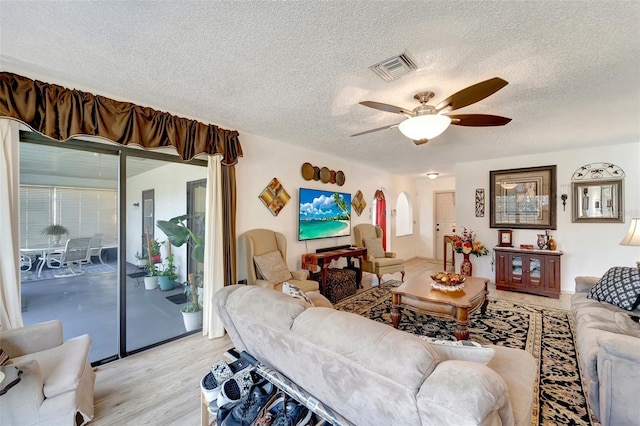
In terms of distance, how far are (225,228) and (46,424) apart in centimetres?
199

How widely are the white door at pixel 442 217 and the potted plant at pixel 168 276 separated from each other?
6980 mm

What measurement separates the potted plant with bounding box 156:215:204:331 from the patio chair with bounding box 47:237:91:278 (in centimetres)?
66

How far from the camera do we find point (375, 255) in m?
5.24

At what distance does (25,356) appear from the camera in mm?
1704

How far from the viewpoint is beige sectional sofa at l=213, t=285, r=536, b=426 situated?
2.63 ft

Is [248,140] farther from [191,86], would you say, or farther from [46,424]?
[46,424]

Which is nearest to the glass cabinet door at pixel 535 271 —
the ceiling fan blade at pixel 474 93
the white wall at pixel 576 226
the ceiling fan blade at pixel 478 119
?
the white wall at pixel 576 226

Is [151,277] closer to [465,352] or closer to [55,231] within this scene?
[55,231]

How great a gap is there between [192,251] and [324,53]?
2.60m

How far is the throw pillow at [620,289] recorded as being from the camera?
92.4 inches

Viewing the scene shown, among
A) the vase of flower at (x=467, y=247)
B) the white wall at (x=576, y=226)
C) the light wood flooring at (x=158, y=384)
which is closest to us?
the light wood flooring at (x=158, y=384)

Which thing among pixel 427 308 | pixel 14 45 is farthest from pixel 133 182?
pixel 427 308

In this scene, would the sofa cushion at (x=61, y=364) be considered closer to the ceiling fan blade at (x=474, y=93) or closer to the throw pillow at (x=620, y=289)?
the ceiling fan blade at (x=474, y=93)

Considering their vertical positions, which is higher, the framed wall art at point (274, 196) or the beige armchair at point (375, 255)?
the framed wall art at point (274, 196)
